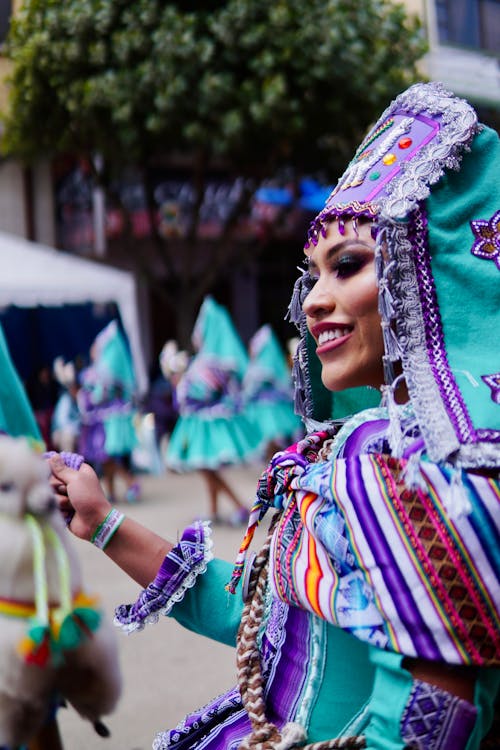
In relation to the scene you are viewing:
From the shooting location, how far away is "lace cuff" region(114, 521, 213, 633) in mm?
1571

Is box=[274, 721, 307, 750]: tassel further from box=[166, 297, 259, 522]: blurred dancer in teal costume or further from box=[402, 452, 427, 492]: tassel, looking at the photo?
box=[166, 297, 259, 522]: blurred dancer in teal costume

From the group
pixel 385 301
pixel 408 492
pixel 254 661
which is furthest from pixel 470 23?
pixel 408 492

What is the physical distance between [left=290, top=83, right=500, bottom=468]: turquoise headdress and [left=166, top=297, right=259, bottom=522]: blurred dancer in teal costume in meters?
6.22

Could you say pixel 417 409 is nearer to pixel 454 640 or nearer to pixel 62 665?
pixel 454 640

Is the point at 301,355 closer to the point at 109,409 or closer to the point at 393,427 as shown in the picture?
the point at 393,427

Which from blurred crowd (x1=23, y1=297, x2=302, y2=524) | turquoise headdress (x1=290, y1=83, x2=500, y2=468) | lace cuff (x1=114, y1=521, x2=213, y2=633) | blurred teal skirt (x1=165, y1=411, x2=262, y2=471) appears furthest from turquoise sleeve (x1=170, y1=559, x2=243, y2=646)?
blurred teal skirt (x1=165, y1=411, x2=262, y2=471)

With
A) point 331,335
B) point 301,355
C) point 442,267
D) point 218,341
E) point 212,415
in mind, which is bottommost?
point 212,415

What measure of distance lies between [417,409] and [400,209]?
0.29 metres

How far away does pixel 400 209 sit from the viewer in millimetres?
1229

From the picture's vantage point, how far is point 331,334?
1.37 meters

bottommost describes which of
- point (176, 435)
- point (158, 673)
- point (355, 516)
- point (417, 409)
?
point (176, 435)

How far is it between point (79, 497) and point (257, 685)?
0.44 m

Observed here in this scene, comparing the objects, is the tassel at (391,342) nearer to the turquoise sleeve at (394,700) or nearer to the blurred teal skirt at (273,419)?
the turquoise sleeve at (394,700)

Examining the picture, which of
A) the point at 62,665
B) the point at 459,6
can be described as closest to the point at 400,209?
the point at 62,665
